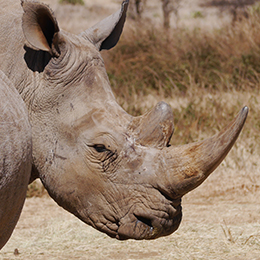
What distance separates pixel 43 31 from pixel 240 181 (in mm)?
3933

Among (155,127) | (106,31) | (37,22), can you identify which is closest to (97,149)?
(155,127)

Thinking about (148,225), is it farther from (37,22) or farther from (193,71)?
(193,71)

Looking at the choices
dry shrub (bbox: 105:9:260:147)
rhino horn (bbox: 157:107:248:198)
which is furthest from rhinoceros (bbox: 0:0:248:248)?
dry shrub (bbox: 105:9:260:147)

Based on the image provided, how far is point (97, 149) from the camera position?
10.1ft

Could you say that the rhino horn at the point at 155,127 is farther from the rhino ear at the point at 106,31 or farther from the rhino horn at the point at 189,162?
the rhino ear at the point at 106,31

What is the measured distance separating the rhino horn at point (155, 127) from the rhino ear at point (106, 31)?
31.6 inches

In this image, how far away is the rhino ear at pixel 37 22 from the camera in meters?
3.03

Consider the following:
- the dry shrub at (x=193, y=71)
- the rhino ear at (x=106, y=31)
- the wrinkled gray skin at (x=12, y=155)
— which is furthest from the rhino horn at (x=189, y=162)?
the dry shrub at (x=193, y=71)

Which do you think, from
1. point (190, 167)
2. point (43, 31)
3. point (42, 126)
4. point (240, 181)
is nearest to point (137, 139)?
point (190, 167)

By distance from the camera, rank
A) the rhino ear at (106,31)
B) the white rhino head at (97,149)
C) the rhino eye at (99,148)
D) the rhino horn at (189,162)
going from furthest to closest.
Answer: the rhino ear at (106,31) → the rhino eye at (99,148) → the white rhino head at (97,149) → the rhino horn at (189,162)

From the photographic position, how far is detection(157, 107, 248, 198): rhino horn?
284 cm

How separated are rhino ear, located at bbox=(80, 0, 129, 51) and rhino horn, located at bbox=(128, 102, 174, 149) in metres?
0.80

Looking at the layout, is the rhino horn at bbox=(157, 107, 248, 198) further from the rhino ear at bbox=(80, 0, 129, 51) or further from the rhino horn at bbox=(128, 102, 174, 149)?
the rhino ear at bbox=(80, 0, 129, 51)

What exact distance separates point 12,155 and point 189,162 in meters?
1.07
